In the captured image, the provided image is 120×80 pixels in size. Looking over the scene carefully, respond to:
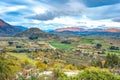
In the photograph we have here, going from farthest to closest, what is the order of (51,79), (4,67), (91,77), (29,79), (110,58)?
(110,58) → (4,67) → (51,79) → (29,79) → (91,77)

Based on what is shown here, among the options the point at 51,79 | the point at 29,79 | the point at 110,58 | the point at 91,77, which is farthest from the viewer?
the point at 110,58

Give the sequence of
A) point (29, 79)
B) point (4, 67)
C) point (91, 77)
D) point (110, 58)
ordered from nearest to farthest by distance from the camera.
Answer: point (91, 77), point (29, 79), point (4, 67), point (110, 58)

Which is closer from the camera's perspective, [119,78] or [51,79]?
[119,78]

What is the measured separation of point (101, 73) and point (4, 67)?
43.2ft

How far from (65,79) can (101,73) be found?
3781mm

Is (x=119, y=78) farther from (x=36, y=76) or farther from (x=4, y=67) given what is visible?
(x=4, y=67)

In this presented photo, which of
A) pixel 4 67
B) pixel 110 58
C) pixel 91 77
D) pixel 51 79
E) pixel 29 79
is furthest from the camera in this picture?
pixel 110 58


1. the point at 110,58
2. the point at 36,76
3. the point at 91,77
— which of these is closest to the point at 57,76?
the point at 36,76

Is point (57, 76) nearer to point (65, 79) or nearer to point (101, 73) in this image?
point (65, 79)

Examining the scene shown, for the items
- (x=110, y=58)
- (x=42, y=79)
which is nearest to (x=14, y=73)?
(x=42, y=79)

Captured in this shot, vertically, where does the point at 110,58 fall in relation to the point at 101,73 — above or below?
below

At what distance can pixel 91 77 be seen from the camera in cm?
2517

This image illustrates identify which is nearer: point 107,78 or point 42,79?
point 107,78

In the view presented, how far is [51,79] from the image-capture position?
29516 mm
